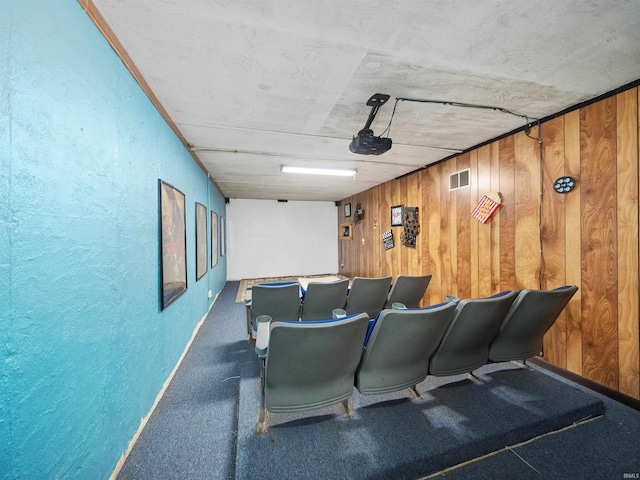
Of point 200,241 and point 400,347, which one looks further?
point 200,241

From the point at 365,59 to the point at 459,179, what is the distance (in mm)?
2614

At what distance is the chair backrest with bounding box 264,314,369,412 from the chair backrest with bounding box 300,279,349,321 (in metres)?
1.17

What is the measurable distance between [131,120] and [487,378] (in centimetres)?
346

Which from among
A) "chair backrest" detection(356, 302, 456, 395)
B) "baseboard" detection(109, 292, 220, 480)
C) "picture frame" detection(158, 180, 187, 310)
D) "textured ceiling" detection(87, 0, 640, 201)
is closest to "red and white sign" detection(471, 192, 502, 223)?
"textured ceiling" detection(87, 0, 640, 201)

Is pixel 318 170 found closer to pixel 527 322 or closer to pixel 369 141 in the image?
pixel 369 141

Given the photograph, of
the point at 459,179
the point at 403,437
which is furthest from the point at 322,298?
the point at 459,179

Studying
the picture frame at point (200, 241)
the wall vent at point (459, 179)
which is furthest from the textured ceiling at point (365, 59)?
the picture frame at point (200, 241)

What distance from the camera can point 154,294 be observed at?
1810 mm

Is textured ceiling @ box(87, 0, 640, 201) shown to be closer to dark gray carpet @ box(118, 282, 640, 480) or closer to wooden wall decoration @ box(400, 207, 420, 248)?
wooden wall decoration @ box(400, 207, 420, 248)

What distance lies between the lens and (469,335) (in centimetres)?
163

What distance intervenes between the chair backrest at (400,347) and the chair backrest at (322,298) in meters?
1.14

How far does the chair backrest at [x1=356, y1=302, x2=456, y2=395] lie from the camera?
1.35 meters

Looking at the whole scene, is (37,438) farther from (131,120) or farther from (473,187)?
(473,187)

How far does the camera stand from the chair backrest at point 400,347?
135 cm
